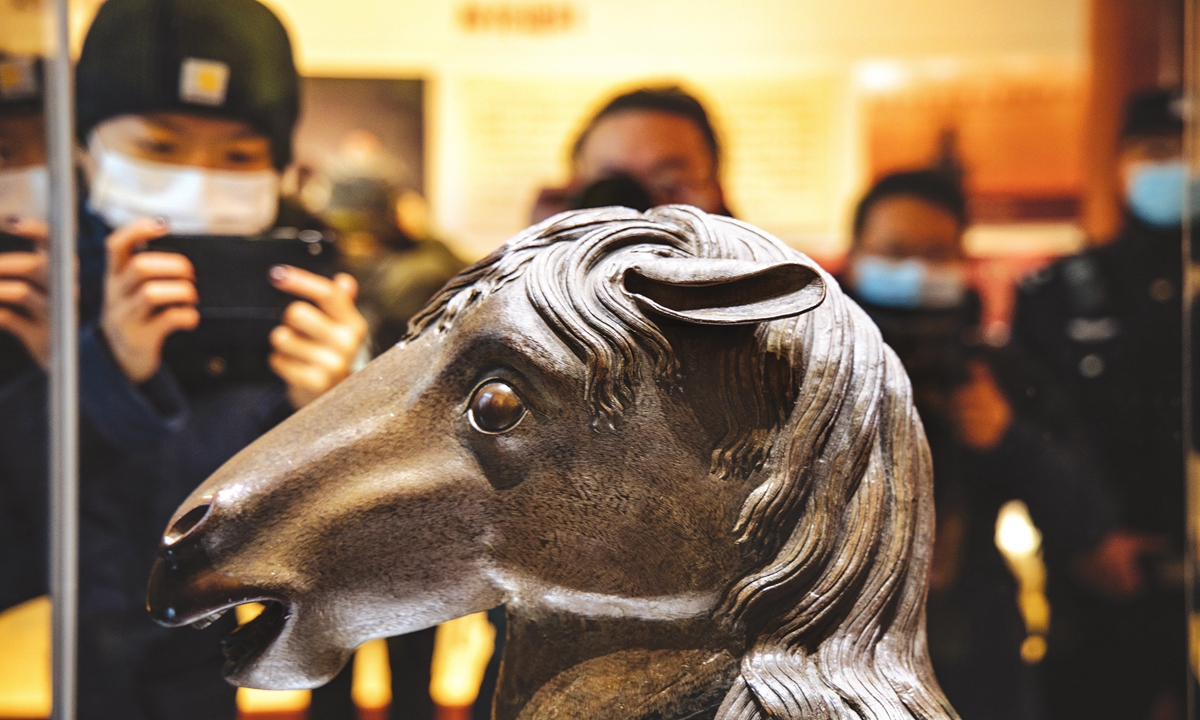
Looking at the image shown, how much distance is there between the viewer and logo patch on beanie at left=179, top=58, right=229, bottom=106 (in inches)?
38.1

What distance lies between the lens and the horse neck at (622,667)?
627 mm

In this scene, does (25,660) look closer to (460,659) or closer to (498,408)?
(460,659)

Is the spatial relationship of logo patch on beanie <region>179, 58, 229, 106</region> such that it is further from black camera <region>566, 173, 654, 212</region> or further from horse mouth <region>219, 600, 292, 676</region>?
horse mouth <region>219, 600, 292, 676</region>

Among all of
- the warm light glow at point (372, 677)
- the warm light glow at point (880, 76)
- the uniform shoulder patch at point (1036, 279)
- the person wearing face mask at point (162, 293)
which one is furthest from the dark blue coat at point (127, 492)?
the uniform shoulder patch at point (1036, 279)

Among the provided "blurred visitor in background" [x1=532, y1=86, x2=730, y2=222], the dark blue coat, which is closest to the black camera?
"blurred visitor in background" [x1=532, y1=86, x2=730, y2=222]

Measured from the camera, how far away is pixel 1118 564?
4.07 feet

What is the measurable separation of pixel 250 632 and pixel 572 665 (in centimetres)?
23

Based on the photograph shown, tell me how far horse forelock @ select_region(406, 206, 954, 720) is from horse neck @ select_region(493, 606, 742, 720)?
2 centimetres

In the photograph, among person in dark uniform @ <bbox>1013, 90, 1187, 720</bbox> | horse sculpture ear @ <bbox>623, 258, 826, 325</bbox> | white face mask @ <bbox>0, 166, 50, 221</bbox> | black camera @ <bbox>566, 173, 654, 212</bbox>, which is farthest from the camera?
person in dark uniform @ <bbox>1013, 90, 1187, 720</bbox>

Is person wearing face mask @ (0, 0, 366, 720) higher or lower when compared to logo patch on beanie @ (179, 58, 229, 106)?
lower

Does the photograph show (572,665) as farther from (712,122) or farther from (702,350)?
(712,122)

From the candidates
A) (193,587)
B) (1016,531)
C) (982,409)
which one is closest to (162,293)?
(193,587)

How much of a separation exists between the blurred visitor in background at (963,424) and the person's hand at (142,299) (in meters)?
0.71

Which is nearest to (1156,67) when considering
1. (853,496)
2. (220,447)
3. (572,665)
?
(853,496)
